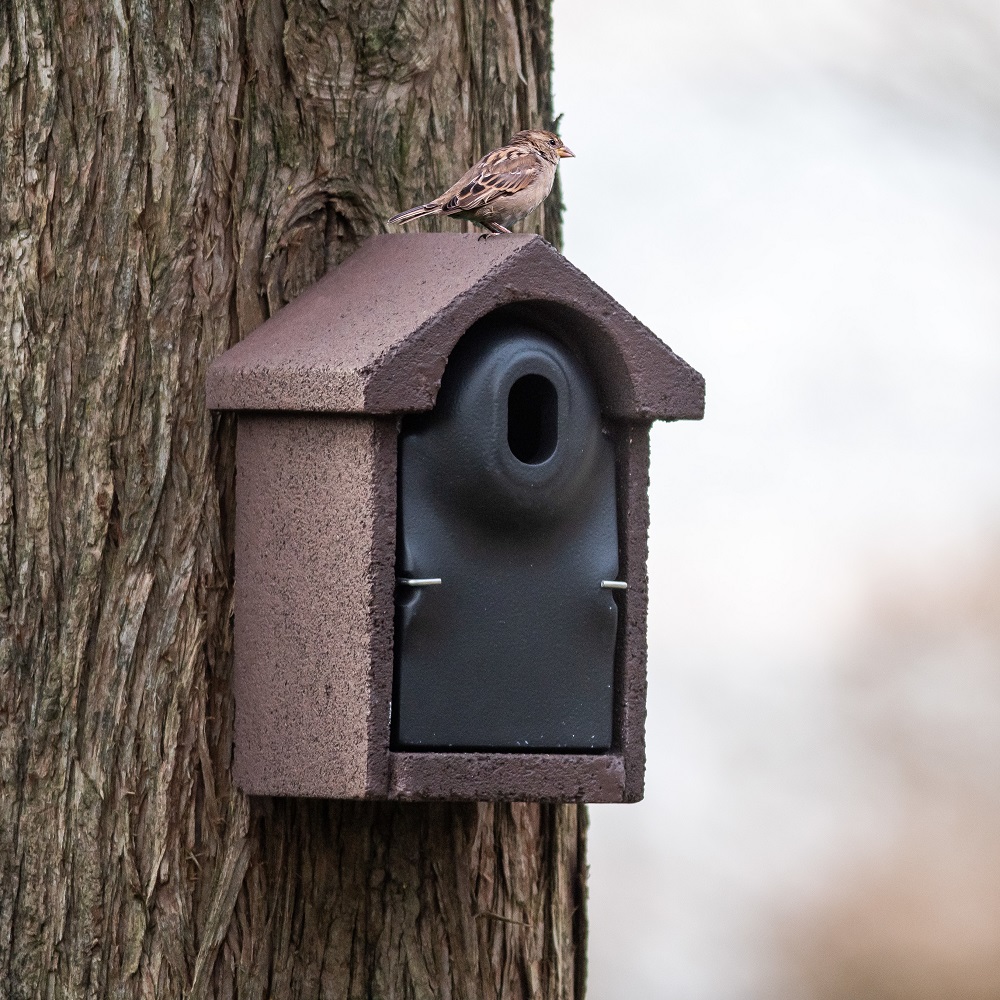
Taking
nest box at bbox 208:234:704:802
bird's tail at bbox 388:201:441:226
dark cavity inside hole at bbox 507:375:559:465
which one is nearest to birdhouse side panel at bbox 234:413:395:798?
nest box at bbox 208:234:704:802

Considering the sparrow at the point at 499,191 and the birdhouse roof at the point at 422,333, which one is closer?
the birdhouse roof at the point at 422,333

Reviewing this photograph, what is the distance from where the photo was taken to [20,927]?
294cm

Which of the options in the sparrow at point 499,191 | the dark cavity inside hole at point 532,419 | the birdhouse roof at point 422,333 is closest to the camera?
the birdhouse roof at point 422,333

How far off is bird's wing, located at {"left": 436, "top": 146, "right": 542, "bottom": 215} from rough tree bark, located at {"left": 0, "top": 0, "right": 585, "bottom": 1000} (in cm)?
27

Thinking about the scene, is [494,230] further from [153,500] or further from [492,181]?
[153,500]

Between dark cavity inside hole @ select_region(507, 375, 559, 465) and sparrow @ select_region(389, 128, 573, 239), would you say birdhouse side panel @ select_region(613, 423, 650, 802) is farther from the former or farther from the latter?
sparrow @ select_region(389, 128, 573, 239)

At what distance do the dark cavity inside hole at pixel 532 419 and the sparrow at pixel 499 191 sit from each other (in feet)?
0.91

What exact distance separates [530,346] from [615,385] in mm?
192

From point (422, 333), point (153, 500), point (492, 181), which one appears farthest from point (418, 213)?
point (153, 500)

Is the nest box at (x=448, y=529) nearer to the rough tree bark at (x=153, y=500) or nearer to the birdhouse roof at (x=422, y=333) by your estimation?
the birdhouse roof at (x=422, y=333)

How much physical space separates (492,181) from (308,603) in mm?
819

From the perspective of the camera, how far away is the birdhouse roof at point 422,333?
8.93 feet

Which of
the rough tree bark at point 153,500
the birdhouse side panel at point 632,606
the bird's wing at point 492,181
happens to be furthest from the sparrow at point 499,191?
the birdhouse side panel at point 632,606

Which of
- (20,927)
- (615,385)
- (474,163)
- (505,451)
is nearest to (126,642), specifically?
(20,927)
